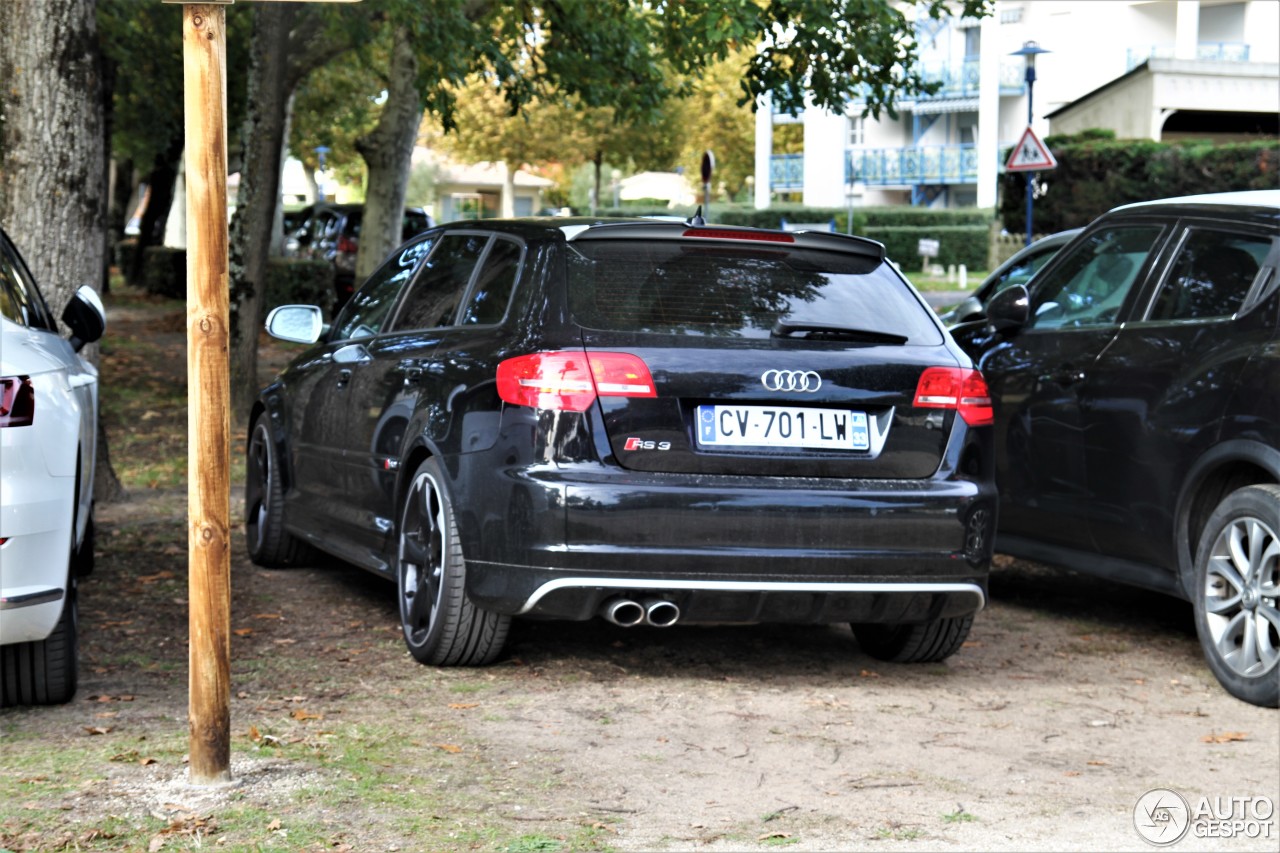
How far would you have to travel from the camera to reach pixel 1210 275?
721cm

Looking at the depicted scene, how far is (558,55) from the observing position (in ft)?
51.2

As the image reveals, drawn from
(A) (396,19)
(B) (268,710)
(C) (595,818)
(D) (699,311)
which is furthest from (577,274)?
(A) (396,19)

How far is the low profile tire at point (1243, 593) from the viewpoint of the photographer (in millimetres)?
6484

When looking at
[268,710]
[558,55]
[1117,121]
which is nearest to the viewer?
[268,710]

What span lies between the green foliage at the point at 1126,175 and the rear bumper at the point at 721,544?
29273 mm

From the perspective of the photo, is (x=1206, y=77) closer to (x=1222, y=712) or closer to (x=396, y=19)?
(x=396, y=19)

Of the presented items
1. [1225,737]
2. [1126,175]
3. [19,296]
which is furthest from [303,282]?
[1225,737]

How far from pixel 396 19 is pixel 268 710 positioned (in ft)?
27.9

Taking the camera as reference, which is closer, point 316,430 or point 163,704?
point 163,704

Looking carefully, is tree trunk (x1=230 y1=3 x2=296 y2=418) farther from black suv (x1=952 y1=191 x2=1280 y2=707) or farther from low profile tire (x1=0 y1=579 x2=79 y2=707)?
low profile tire (x1=0 y1=579 x2=79 y2=707)

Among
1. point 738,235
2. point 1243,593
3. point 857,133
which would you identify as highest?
point 857,133

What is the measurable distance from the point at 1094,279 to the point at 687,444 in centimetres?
276

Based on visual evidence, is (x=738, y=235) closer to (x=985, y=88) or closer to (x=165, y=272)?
(x=165, y=272)

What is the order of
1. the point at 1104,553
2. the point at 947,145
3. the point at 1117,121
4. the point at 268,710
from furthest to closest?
the point at 947,145, the point at 1117,121, the point at 1104,553, the point at 268,710
